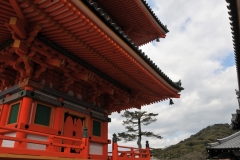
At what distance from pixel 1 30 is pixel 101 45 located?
3057mm

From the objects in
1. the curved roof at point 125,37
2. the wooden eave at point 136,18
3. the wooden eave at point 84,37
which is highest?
the wooden eave at point 136,18

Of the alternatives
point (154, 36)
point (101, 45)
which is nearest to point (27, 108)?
point (101, 45)

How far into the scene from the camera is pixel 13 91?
287 inches

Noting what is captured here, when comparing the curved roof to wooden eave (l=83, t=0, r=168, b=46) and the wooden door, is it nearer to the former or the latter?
wooden eave (l=83, t=0, r=168, b=46)

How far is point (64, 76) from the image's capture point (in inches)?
318

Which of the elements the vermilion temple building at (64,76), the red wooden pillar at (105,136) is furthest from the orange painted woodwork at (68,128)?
the red wooden pillar at (105,136)

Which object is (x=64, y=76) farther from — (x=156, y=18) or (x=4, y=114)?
(x=156, y=18)

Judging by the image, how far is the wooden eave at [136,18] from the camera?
1078 centimetres

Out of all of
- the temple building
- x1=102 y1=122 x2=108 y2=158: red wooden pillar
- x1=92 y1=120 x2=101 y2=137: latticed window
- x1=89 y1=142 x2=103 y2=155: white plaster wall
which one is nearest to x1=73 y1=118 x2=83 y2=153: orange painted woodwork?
x1=89 y1=142 x2=103 y2=155: white plaster wall

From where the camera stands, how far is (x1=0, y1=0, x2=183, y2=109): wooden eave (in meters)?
5.17

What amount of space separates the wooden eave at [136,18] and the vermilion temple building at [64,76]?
0.11m

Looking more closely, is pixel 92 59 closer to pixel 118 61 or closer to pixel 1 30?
pixel 118 61

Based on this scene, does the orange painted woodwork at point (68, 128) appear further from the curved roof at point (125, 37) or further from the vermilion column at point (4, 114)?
the curved roof at point (125, 37)

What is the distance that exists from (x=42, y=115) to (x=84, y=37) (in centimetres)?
317
